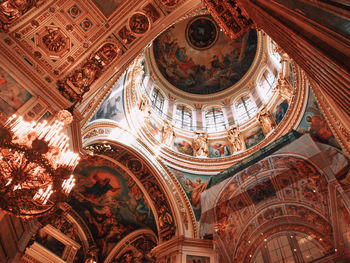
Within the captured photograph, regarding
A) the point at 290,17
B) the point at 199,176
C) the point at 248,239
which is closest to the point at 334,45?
the point at 290,17

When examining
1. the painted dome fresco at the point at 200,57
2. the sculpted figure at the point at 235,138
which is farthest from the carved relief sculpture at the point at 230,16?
the painted dome fresco at the point at 200,57

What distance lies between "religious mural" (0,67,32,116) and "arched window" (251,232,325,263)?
917 centimetres

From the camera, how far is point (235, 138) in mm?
13188

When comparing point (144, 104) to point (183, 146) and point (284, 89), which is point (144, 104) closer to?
point (183, 146)

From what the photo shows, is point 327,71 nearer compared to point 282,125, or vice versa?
point 327,71

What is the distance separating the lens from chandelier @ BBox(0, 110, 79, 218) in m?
Result: 4.19

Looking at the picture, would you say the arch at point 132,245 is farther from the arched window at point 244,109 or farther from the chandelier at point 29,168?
the chandelier at point 29,168

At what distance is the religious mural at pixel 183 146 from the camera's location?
1318cm

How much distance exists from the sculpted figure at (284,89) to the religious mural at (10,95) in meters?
10.3

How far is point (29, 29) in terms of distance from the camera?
611cm

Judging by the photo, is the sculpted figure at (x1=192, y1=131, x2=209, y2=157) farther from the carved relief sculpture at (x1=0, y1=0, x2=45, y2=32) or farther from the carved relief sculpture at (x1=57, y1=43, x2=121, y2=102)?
the carved relief sculpture at (x1=0, y1=0, x2=45, y2=32)

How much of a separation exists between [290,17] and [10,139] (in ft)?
16.6

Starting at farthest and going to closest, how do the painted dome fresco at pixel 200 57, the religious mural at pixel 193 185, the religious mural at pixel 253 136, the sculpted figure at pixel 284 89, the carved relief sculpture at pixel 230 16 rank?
the painted dome fresco at pixel 200 57, the religious mural at pixel 253 136, the religious mural at pixel 193 185, the sculpted figure at pixel 284 89, the carved relief sculpture at pixel 230 16

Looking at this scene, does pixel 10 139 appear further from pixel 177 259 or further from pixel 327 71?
pixel 177 259
